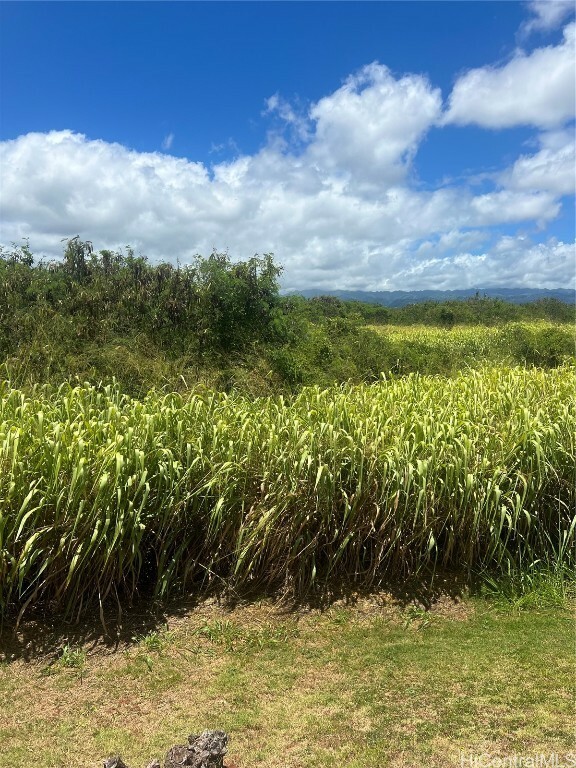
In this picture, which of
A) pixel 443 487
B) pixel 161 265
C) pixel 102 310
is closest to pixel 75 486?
pixel 443 487

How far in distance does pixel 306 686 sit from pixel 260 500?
3.20 ft

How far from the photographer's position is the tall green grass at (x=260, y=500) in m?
2.51

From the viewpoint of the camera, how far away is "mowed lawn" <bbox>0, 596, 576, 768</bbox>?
5.69ft

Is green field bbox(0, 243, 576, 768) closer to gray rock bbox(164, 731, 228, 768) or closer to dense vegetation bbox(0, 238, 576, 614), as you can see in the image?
dense vegetation bbox(0, 238, 576, 614)

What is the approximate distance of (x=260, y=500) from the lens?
2830 millimetres

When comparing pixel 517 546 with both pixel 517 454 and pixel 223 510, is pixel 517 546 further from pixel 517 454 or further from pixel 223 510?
pixel 223 510

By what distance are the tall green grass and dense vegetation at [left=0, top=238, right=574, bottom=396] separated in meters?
2.53

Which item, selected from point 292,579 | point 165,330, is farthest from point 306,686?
point 165,330

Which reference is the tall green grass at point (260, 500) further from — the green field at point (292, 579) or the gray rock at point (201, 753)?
the gray rock at point (201, 753)

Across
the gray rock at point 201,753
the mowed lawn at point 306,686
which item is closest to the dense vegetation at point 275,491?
the mowed lawn at point 306,686

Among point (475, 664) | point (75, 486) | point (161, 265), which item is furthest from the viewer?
point (161, 265)

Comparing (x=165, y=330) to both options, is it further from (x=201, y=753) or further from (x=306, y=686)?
(x=201, y=753)

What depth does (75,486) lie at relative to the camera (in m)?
2.48

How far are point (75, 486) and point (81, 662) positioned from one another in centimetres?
77
